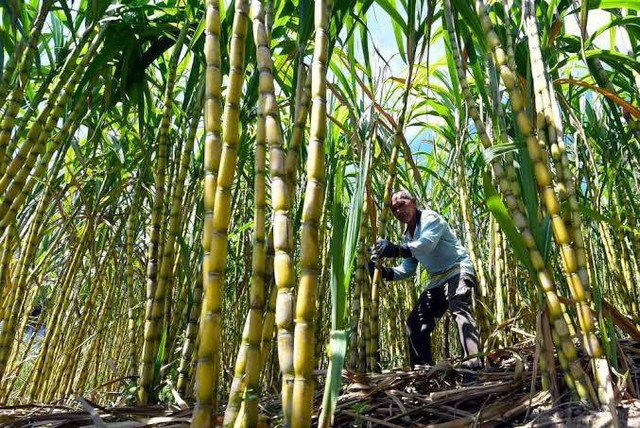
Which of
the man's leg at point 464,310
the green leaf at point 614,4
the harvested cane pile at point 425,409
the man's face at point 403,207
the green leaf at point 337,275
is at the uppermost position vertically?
the green leaf at point 614,4

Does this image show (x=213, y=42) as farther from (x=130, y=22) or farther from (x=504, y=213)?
(x=130, y=22)

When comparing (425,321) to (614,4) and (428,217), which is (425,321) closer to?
(428,217)

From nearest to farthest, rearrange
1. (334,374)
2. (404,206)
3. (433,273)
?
(334,374)
(404,206)
(433,273)

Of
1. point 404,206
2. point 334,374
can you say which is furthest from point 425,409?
point 404,206

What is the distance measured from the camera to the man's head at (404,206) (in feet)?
6.64

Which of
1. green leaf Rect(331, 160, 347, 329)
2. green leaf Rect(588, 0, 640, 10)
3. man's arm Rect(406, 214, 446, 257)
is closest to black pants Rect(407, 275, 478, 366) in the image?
man's arm Rect(406, 214, 446, 257)

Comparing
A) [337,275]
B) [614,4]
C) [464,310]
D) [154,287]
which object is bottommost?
[337,275]

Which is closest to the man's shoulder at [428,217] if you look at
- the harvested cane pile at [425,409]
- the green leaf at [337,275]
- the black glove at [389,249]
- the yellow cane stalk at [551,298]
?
the black glove at [389,249]

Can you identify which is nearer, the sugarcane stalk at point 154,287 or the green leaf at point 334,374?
the green leaf at point 334,374

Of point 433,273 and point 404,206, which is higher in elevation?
point 404,206

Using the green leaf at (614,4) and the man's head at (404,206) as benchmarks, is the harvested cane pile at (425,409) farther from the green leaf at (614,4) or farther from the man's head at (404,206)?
the man's head at (404,206)

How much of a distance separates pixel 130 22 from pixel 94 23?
177mm

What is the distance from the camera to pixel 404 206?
203cm

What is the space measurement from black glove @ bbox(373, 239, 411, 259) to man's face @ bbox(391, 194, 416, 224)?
0.26m
